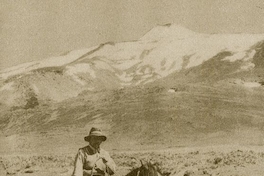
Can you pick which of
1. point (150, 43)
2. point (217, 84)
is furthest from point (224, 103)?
point (150, 43)

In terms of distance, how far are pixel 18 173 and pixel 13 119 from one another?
1591 cm

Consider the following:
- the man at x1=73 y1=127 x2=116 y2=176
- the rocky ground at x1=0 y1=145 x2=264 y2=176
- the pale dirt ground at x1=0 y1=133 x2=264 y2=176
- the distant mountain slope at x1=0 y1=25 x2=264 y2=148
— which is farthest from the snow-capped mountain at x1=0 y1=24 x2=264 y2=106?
the man at x1=73 y1=127 x2=116 y2=176

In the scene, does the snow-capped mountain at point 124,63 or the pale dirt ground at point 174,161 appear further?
the snow-capped mountain at point 124,63

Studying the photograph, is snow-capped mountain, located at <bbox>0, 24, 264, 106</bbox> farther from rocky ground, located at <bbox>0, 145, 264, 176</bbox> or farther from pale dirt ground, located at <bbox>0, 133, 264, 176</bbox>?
rocky ground, located at <bbox>0, 145, 264, 176</bbox>

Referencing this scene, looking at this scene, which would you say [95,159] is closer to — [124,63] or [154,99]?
[154,99]

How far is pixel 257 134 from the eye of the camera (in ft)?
70.4

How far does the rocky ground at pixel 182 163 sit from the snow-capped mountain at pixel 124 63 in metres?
20.8

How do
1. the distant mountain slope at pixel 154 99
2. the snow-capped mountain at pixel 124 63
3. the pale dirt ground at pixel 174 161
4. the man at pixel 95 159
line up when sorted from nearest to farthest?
the man at pixel 95 159, the pale dirt ground at pixel 174 161, the distant mountain slope at pixel 154 99, the snow-capped mountain at pixel 124 63

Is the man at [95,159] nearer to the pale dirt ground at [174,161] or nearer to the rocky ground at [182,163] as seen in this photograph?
the pale dirt ground at [174,161]

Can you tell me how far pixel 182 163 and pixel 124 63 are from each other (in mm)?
43974

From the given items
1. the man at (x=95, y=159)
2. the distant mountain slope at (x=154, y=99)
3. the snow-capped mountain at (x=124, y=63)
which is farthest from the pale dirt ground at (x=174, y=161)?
the snow-capped mountain at (x=124, y=63)

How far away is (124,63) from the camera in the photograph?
58.6 meters

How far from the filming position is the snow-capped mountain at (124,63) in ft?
137

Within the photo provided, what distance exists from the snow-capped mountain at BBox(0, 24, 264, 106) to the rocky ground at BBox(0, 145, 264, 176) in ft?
68.4
